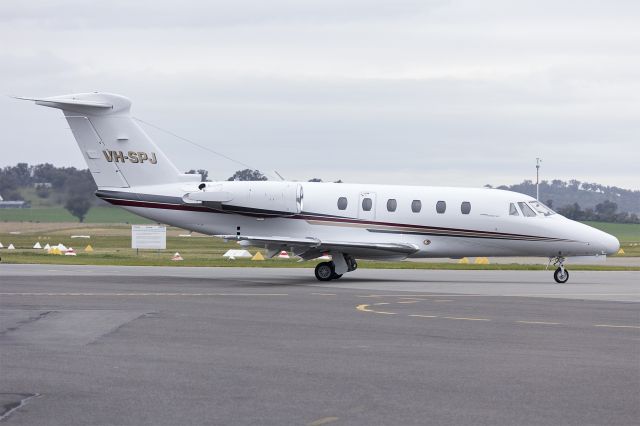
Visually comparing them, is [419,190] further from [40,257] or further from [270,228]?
[40,257]

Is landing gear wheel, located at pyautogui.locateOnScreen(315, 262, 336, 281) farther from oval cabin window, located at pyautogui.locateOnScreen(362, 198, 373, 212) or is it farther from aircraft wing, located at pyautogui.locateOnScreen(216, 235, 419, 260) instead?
oval cabin window, located at pyautogui.locateOnScreen(362, 198, 373, 212)

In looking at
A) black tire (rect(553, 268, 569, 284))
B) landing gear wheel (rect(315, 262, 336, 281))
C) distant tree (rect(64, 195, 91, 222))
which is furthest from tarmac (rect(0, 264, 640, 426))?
distant tree (rect(64, 195, 91, 222))

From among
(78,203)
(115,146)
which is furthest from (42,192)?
(115,146)

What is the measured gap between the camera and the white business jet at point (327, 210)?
107 feet

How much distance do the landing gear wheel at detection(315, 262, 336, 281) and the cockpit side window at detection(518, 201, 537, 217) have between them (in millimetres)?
6233

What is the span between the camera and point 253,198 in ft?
107

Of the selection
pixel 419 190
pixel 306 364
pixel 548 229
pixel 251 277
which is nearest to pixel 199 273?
pixel 251 277

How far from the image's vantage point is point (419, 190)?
33.1 meters

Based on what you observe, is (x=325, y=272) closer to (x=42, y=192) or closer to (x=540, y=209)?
(x=540, y=209)

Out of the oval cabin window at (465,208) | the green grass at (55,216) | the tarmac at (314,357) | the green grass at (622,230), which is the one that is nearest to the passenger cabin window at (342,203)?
the oval cabin window at (465,208)

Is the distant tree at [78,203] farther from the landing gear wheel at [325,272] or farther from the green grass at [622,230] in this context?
the green grass at [622,230]

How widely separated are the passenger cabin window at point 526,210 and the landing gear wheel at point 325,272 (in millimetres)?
6231

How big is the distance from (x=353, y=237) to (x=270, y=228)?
263 centimetres

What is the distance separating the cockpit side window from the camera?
1289 inches
